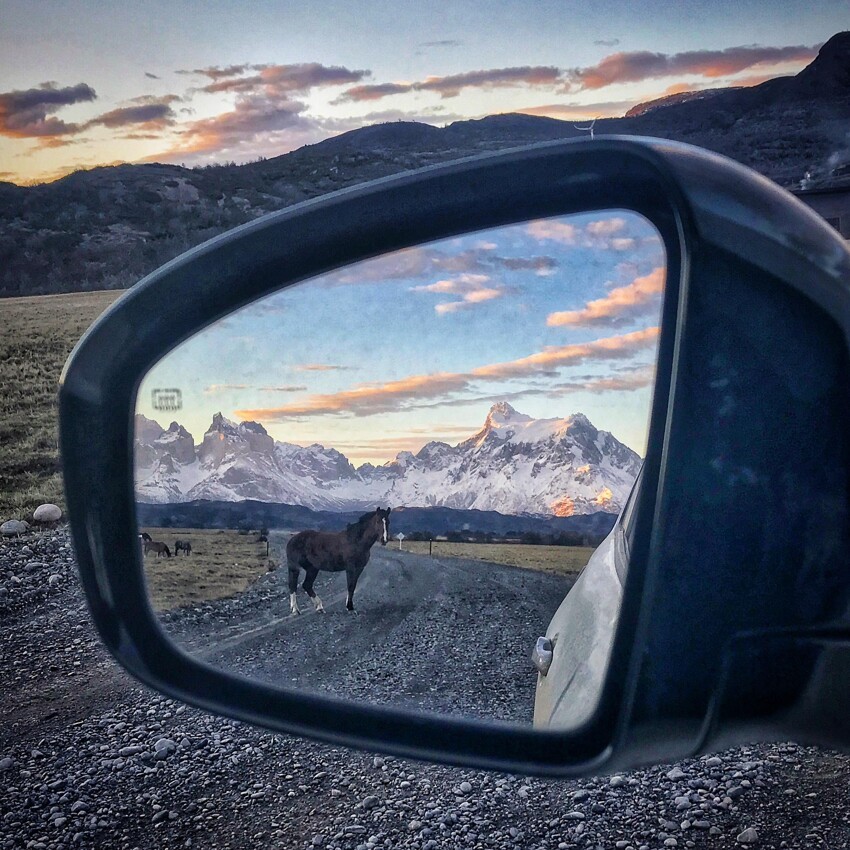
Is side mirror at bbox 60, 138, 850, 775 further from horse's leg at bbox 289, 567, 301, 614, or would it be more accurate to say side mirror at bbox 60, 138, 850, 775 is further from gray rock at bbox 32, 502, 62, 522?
gray rock at bbox 32, 502, 62, 522

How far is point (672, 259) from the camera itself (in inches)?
23.6

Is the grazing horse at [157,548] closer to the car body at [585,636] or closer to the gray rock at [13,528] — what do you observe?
the car body at [585,636]

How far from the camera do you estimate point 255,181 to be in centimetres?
1320

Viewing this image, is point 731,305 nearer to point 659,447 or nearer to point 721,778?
point 659,447

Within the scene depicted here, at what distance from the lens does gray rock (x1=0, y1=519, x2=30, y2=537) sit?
240 inches

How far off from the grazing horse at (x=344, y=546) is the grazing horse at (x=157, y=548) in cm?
20

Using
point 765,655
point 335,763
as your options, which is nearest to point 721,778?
point 335,763

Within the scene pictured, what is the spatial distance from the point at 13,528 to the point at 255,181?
840 cm

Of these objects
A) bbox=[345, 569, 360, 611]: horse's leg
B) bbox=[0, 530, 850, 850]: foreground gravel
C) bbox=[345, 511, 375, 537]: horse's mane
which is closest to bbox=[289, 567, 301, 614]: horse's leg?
bbox=[345, 569, 360, 611]: horse's leg

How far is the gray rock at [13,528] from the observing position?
608 cm

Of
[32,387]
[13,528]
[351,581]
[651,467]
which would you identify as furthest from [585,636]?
[32,387]

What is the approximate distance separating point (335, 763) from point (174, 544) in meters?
2.26

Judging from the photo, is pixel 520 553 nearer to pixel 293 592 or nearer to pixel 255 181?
pixel 293 592

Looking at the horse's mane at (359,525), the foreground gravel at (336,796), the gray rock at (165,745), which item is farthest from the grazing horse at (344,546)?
the gray rock at (165,745)
